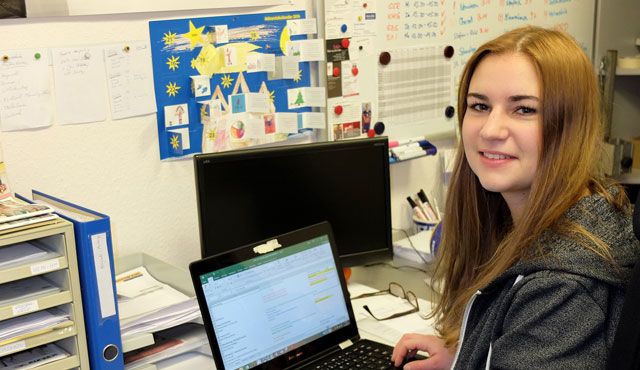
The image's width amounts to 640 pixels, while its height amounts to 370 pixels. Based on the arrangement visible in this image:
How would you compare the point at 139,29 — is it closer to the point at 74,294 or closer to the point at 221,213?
the point at 221,213

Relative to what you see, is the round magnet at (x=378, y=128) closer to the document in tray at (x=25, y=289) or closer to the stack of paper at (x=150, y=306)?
the stack of paper at (x=150, y=306)

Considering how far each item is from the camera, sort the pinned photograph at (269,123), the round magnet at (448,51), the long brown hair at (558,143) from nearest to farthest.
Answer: the long brown hair at (558,143), the pinned photograph at (269,123), the round magnet at (448,51)

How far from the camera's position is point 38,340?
4.17 feet

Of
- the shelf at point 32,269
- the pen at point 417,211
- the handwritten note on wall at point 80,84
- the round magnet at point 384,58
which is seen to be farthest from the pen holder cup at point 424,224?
the shelf at point 32,269

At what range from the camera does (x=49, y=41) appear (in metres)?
1.57

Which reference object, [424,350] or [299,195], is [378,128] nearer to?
[299,195]

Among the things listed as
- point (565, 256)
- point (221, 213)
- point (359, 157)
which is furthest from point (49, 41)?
point (565, 256)

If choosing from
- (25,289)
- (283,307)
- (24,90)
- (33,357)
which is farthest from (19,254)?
(283,307)

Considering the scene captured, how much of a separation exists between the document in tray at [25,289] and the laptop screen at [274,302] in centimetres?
27

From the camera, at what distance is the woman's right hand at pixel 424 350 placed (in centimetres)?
149

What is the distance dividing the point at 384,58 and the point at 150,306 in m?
1.06

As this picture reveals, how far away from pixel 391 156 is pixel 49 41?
41.1 inches

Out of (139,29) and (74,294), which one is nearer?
(74,294)

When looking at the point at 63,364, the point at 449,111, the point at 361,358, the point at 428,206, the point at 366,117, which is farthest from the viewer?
the point at 449,111
